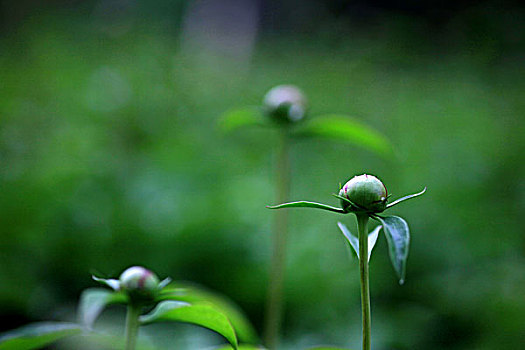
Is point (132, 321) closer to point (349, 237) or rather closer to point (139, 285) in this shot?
point (139, 285)

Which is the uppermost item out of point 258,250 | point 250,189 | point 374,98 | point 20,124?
point 374,98

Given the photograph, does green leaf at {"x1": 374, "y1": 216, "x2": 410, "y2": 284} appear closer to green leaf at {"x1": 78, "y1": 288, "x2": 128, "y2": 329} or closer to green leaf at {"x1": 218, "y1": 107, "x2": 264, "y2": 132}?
green leaf at {"x1": 78, "y1": 288, "x2": 128, "y2": 329}

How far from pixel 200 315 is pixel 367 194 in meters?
0.18

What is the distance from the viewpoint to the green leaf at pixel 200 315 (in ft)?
1.47

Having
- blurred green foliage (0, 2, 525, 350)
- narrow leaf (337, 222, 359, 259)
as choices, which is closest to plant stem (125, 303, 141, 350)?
narrow leaf (337, 222, 359, 259)

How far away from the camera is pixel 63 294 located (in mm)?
1236

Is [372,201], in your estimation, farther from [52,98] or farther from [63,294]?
[52,98]

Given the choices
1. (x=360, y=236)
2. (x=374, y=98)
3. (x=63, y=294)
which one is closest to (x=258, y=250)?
(x=63, y=294)

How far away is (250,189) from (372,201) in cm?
128

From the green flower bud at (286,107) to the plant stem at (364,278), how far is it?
0.49 m

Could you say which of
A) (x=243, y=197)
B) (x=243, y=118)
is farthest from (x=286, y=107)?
(x=243, y=197)

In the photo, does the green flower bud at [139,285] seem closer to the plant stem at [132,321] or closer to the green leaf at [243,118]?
the plant stem at [132,321]

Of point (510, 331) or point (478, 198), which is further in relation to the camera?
point (478, 198)

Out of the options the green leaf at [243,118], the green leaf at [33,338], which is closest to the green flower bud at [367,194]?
the green leaf at [33,338]
